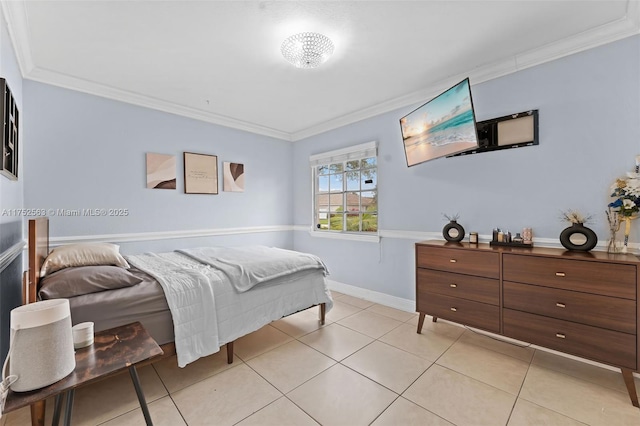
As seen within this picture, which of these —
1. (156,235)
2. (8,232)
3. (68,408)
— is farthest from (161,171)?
(68,408)

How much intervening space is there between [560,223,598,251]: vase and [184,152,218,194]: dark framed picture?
150 inches

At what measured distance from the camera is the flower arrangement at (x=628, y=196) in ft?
6.09

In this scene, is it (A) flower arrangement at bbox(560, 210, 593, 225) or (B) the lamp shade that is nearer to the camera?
(B) the lamp shade

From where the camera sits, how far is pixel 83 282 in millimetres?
1754

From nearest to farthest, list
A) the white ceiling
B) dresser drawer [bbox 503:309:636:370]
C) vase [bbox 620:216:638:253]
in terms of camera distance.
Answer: dresser drawer [bbox 503:309:636:370], the white ceiling, vase [bbox 620:216:638:253]

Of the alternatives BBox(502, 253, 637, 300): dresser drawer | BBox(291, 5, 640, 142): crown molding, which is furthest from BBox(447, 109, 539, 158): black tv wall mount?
BBox(502, 253, 637, 300): dresser drawer

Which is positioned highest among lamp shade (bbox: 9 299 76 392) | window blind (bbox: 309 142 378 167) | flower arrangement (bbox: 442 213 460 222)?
window blind (bbox: 309 142 378 167)

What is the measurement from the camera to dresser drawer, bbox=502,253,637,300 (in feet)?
5.55

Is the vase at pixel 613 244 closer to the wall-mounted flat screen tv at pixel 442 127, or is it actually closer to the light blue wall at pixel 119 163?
the wall-mounted flat screen tv at pixel 442 127

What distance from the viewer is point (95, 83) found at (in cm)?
282

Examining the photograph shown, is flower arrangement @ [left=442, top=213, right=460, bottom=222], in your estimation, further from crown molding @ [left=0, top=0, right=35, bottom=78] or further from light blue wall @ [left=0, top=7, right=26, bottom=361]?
crown molding @ [left=0, top=0, right=35, bottom=78]

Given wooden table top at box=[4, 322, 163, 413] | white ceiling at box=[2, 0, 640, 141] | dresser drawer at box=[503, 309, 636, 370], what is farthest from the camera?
white ceiling at box=[2, 0, 640, 141]

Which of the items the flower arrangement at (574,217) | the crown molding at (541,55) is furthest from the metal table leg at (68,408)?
the crown molding at (541,55)

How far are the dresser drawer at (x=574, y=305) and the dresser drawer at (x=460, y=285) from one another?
0.09m
